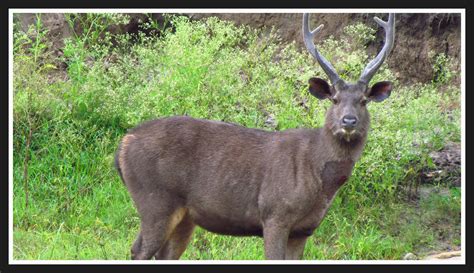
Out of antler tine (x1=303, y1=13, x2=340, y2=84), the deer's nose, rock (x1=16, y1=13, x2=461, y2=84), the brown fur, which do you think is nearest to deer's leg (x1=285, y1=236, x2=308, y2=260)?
the brown fur

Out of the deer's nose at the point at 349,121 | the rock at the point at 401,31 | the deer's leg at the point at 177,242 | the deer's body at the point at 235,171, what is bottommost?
the deer's leg at the point at 177,242

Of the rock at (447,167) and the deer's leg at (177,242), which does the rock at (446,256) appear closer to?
the rock at (447,167)

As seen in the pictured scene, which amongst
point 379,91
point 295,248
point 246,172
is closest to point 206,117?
point 246,172

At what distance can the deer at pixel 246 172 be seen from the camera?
7.82m

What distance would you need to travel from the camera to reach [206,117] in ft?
34.1

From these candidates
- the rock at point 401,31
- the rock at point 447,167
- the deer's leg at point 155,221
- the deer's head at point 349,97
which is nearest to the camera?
the deer's head at point 349,97

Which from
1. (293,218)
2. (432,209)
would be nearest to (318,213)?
(293,218)

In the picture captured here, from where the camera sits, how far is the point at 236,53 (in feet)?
36.4

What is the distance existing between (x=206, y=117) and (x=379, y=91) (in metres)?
2.61

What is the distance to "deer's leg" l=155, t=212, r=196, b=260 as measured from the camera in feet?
27.3

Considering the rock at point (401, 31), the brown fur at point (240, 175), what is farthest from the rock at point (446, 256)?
the rock at point (401, 31)

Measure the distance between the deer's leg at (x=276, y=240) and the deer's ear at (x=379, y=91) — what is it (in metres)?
A: 1.36

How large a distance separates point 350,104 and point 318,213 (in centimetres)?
91

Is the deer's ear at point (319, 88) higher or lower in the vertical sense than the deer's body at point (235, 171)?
higher
